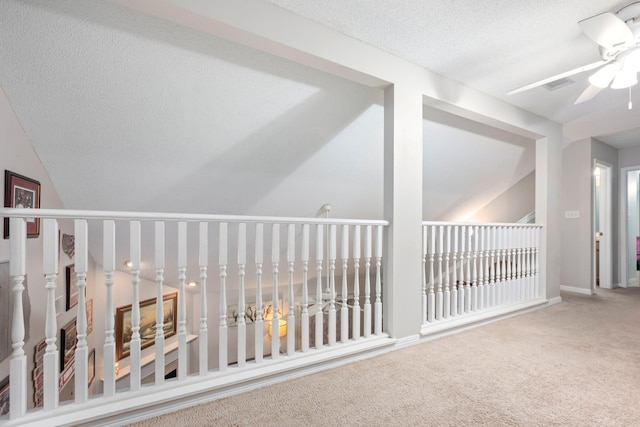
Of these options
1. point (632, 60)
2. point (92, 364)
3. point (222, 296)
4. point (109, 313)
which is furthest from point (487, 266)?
point (92, 364)

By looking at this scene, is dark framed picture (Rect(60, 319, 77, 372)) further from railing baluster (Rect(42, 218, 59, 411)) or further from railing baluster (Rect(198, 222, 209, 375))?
railing baluster (Rect(198, 222, 209, 375))

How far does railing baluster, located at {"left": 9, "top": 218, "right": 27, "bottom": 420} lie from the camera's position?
1305 mm

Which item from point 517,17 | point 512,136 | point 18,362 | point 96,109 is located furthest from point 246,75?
point 512,136

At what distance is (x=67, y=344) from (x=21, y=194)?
5.30ft

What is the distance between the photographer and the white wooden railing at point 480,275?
2.66 m

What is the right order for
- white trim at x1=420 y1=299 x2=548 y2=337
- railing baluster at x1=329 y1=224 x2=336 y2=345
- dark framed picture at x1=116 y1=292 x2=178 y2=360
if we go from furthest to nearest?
dark framed picture at x1=116 y1=292 x2=178 y2=360
white trim at x1=420 y1=299 x2=548 y2=337
railing baluster at x1=329 y1=224 x2=336 y2=345

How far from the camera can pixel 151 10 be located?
1.58 m

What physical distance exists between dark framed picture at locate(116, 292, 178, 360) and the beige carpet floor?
259 cm

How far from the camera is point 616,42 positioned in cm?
176

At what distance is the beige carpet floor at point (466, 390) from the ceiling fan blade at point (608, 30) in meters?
1.94

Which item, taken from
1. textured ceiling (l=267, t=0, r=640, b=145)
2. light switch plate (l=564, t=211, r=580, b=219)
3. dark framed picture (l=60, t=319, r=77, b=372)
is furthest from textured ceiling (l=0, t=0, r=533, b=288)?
light switch plate (l=564, t=211, r=580, b=219)

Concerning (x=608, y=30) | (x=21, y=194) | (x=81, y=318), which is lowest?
(x=81, y=318)

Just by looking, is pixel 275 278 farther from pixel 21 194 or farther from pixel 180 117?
pixel 21 194

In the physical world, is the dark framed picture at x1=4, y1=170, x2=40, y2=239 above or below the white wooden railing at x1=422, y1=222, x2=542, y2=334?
above
